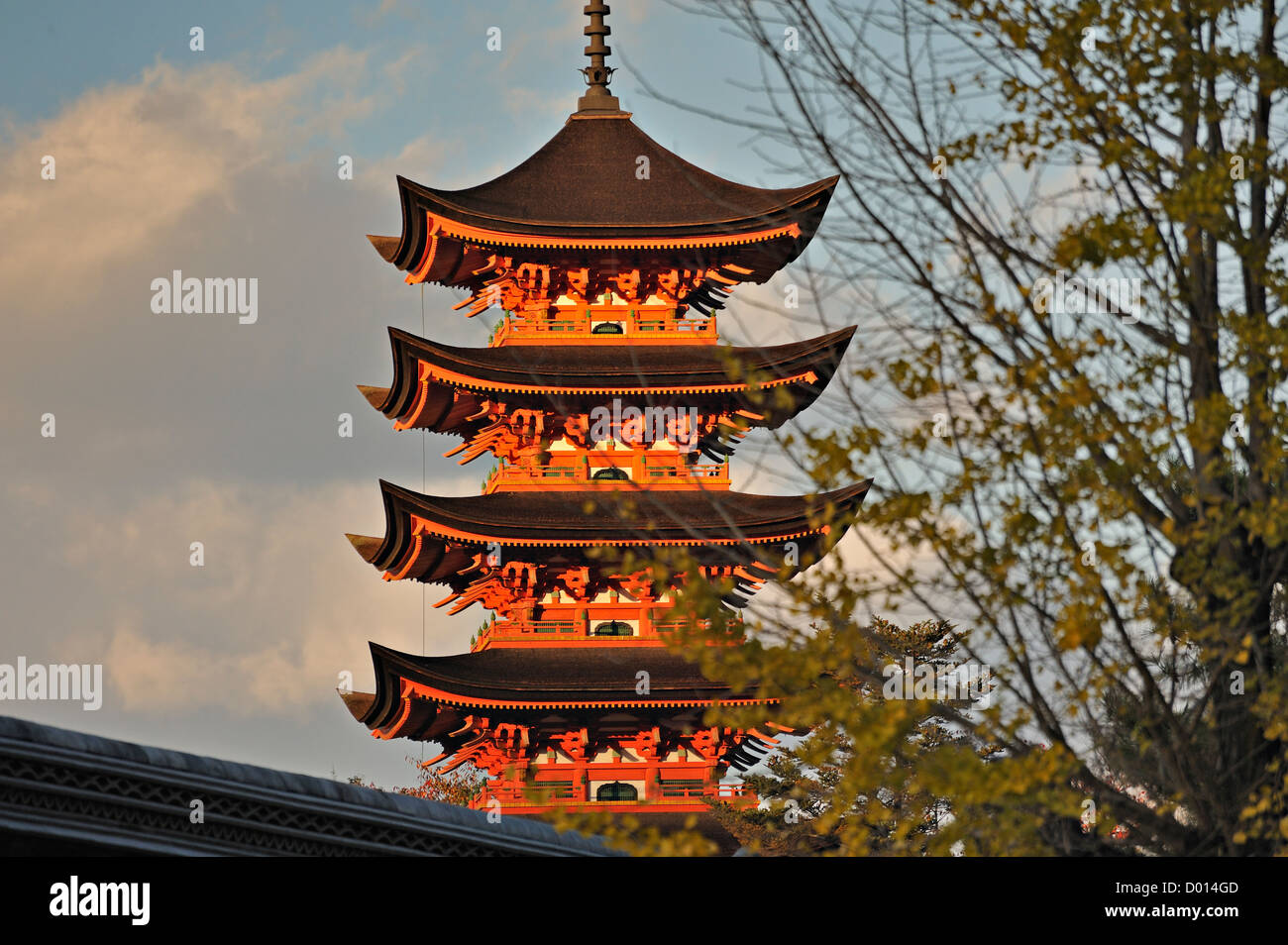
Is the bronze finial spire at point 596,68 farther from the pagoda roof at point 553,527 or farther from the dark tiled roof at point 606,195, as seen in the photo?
the pagoda roof at point 553,527

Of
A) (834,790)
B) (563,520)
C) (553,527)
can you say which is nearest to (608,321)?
(563,520)

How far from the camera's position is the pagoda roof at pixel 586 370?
25156 millimetres

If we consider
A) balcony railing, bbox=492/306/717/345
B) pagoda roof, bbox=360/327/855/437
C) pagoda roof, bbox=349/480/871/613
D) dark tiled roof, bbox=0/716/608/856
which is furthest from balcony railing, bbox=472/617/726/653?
dark tiled roof, bbox=0/716/608/856

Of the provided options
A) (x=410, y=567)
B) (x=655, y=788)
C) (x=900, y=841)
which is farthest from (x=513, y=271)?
(x=900, y=841)

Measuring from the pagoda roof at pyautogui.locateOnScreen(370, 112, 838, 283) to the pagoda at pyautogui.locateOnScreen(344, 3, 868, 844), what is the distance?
0.04 meters

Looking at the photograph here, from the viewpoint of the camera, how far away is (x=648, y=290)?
27.2 m

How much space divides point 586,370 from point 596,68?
6.65 m

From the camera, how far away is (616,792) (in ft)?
80.7

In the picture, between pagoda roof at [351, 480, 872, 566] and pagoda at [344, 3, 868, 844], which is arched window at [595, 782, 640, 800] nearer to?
pagoda at [344, 3, 868, 844]

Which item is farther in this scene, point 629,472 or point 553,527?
point 629,472

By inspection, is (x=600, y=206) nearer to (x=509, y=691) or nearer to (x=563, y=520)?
(x=563, y=520)

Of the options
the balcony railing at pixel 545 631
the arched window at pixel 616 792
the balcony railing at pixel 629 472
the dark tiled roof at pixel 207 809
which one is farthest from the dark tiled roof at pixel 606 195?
the dark tiled roof at pixel 207 809

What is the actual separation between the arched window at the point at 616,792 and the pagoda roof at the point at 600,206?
8.36 meters
